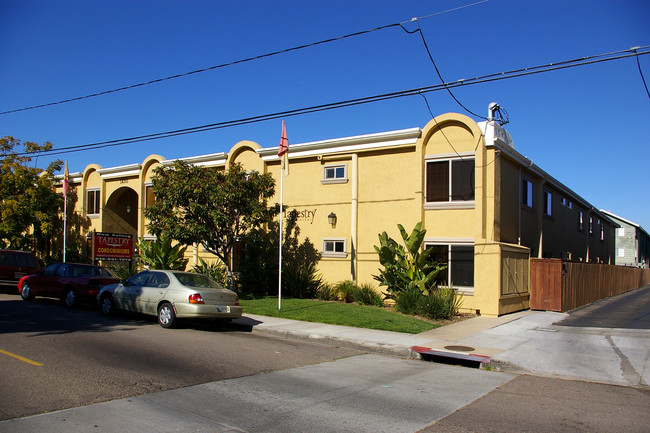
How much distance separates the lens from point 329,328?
1266cm

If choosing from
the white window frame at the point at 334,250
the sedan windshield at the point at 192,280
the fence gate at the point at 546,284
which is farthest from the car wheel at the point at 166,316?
the fence gate at the point at 546,284

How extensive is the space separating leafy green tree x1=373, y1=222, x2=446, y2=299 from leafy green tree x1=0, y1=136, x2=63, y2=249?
1988cm

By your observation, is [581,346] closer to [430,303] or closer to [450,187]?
[430,303]

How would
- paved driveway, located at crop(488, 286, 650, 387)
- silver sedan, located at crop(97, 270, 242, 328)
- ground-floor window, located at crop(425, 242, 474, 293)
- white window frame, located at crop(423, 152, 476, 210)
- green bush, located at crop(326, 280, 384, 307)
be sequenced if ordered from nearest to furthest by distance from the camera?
paved driveway, located at crop(488, 286, 650, 387) < silver sedan, located at crop(97, 270, 242, 328) < ground-floor window, located at crop(425, 242, 474, 293) < white window frame, located at crop(423, 152, 476, 210) < green bush, located at crop(326, 280, 384, 307)

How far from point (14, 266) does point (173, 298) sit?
10.8 metres

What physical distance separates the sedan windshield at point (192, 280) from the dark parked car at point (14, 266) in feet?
33.1

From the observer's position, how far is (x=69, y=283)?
50.4 feet

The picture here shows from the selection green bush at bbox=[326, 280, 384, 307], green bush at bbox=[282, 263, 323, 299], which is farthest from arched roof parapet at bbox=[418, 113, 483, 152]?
green bush at bbox=[282, 263, 323, 299]

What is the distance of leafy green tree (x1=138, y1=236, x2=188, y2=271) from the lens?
2180cm

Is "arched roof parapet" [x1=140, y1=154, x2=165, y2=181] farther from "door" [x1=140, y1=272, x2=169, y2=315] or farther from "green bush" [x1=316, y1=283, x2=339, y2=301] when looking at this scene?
"door" [x1=140, y1=272, x2=169, y2=315]

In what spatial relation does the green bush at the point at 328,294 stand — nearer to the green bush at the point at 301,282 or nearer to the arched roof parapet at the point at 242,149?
the green bush at the point at 301,282

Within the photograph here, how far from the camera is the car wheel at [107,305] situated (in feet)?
45.5

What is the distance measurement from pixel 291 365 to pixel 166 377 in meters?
2.21

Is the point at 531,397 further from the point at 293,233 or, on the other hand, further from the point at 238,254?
the point at 238,254
